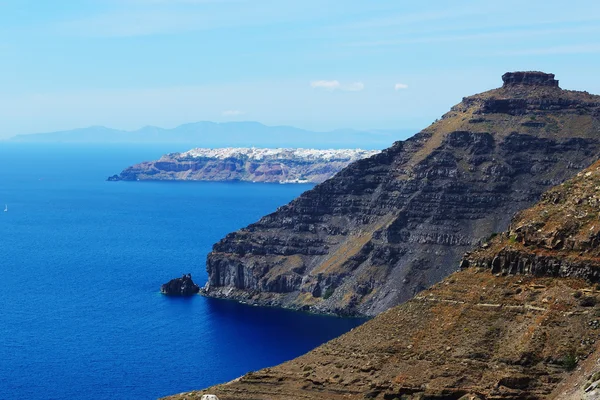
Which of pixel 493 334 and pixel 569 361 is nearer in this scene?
pixel 569 361

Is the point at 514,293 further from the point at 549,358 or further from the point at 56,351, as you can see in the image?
the point at 56,351

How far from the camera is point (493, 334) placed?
7719 cm

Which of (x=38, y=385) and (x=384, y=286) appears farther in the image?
(x=384, y=286)

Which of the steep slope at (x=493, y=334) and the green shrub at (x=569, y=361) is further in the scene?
the steep slope at (x=493, y=334)

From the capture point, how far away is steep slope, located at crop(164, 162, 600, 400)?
72.7 metres

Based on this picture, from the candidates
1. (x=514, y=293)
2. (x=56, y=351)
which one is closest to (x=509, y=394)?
(x=514, y=293)

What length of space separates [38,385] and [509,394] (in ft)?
283

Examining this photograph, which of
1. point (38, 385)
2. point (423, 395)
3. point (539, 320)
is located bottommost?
point (38, 385)

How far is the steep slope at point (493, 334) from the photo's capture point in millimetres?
72688

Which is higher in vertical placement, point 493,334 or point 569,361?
point 493,334

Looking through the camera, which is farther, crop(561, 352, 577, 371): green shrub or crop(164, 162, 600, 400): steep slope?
crop(164, 162, 600, 400): steep slope

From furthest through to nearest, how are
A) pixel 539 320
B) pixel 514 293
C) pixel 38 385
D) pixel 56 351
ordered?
pixel 56 351, pixel 38 385, pixel 514 293, pixel 539 320

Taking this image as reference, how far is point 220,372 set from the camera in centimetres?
14862

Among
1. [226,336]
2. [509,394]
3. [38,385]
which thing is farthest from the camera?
[226,336]
